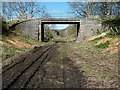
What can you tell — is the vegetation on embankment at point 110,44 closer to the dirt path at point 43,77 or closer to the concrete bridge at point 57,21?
the dirt path at point 43,77

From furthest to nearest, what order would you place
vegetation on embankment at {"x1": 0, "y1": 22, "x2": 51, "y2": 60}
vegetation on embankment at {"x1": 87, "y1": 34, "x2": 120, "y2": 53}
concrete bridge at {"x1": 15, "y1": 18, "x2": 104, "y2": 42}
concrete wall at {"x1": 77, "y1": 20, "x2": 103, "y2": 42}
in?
concrete wall at {"x1": 77, "y1": 20, "x2": 103, "y2": 42}
concrete bridge at {"x1": 15, "y1": 18, "x2": 104, "y2": 42}
vegetation on embankment at {"x1": 87, "y1": 34, "x2": 120, "y2": 53}
vegetation on embankment at {"x1": 0, "y1": 22, "x2": 51, "y2": 60}

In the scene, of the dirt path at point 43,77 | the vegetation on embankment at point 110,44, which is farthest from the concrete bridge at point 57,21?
the dirt path at point 43,77

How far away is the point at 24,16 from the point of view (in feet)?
271

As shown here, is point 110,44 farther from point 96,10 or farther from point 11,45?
point 96,10

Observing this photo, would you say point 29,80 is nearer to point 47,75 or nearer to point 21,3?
point 47,75

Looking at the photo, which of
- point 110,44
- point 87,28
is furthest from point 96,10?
point 110,44

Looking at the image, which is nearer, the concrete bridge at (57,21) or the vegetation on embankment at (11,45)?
the vegetation on embankment at (11,45)

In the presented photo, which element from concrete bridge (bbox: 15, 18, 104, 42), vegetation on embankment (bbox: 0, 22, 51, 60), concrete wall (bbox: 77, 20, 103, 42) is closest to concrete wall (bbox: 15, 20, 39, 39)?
concrete bridge (bbox: 15, 18, 104, 42)

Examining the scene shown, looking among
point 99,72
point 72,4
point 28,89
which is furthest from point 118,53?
point 72,4

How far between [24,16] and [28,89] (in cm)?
7261

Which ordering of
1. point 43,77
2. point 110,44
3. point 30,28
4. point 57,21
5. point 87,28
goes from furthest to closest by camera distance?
point 57,21, point 30,28, point 87,28, point 110,44, point 43,77

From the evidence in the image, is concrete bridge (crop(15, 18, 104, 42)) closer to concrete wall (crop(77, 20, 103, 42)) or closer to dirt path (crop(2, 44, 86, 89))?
concrete wall (crop(77, 20, 103, 42))

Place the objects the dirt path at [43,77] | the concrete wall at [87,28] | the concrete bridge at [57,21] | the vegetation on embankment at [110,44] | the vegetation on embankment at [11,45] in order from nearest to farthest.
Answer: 1. the dirt path at [43,77]
2. the vegetation on embankment at [11,45]
3. the vegetation on embankment at [110,44]
4. the concrete bridge at [57,21]
5. the concrete wall at [87,28]

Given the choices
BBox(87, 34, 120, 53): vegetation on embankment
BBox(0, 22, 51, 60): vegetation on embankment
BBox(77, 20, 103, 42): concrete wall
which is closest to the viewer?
BBox(0, 22, 51, 60): vegetation on embankment
